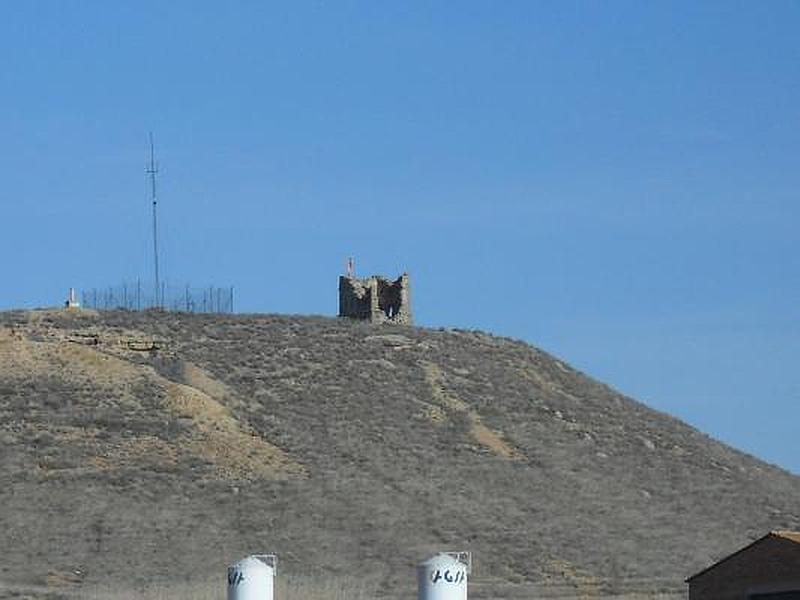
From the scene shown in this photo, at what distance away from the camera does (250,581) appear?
44.3 metres

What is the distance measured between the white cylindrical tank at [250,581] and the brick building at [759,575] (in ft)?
34.5

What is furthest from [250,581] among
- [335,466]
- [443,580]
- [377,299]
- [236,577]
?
[377,299]

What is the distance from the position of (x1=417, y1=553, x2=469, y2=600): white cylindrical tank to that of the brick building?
7157mm

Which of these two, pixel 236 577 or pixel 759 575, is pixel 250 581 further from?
pixel 759 575

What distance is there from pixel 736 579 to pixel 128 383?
36.3 m

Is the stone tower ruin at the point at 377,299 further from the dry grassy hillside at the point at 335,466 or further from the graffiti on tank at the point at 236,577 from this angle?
the graffiti on tank at the point at 236,577

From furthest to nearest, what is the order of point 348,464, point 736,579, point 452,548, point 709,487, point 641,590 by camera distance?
1. point 709,487
2. point 348,464
3. point 452,548
4. point 641,590
5. point 736,579

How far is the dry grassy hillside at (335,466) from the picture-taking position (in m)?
62.9

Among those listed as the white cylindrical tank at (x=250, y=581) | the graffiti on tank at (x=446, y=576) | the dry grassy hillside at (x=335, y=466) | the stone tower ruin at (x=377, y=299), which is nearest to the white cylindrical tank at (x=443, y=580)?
the graffiti on tank at (x=446, y=576)

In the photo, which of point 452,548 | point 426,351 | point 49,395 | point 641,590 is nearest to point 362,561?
point 452,548

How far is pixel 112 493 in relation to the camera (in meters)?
68.4

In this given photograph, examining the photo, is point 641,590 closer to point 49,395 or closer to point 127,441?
point 127,441

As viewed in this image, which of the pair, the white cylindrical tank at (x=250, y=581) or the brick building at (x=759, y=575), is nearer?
the white cylindrical tank at (x=250, y=581)

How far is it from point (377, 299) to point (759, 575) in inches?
2009
